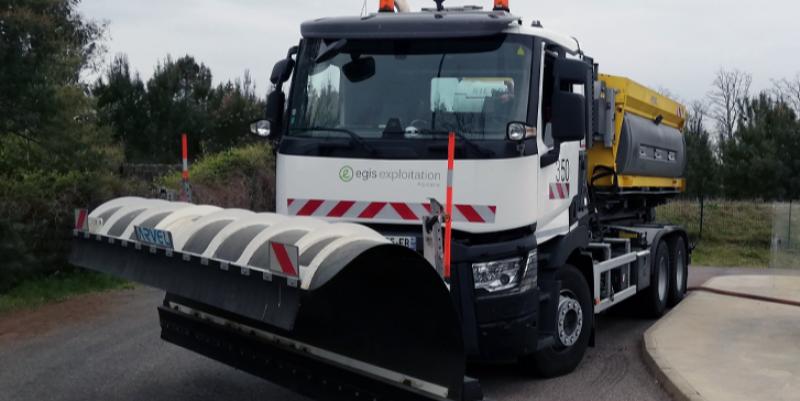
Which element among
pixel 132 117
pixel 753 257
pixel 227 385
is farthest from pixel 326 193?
pixel 132 117

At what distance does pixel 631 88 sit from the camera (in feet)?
31.3

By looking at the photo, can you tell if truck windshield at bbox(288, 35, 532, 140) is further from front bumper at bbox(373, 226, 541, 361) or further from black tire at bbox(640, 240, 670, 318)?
black tire at bbox(640, 240, 670, 318)

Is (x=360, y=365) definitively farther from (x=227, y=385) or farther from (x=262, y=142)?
(x=262, y=142)

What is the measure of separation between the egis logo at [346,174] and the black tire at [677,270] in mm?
6405

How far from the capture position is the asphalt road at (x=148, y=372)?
6672 mm

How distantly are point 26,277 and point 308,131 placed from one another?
658 cm

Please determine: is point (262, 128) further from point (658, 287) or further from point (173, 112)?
point (173, 112)

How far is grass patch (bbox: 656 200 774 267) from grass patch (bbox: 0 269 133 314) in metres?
17.2

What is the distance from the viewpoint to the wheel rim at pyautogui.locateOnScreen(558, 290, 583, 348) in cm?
711

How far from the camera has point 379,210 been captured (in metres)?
6.43

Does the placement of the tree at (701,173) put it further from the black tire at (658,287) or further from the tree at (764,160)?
the black tire at (658,287)

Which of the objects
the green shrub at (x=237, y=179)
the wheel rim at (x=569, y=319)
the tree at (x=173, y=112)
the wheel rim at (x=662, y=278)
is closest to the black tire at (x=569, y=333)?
the wheel rim at (x=569, y=319)

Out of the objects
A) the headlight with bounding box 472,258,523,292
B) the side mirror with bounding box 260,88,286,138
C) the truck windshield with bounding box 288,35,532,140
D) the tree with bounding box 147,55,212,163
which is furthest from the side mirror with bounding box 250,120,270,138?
the tree with bounding box 147,55,212,163

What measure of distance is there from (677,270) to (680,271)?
249 millimetres
